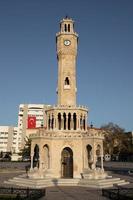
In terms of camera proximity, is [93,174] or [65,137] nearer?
[93,174]

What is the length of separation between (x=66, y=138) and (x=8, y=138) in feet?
422

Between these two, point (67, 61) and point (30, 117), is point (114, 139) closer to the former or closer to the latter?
point (67, 61)

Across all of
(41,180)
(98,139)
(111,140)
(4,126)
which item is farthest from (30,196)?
(4,126)

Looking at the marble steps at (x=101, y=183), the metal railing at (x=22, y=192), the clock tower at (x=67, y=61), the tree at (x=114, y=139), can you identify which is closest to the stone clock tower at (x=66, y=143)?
the clock tower at (x=67, y=61)

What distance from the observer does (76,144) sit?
44.0 metres

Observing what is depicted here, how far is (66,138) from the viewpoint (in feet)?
145

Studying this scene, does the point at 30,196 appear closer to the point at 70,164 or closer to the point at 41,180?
the point at 41,180

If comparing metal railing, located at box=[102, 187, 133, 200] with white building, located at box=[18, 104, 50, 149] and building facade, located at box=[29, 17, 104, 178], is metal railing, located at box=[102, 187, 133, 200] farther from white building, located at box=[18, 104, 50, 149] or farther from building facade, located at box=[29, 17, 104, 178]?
white building, located at box=[18, 104, 50, 149]

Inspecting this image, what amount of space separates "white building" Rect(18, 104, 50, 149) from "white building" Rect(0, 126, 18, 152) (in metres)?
5.22

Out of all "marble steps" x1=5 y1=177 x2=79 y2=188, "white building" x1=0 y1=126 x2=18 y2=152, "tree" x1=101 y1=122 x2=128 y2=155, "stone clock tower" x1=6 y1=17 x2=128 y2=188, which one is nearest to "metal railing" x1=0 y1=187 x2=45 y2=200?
"marble steps" x1=5 y1=177 x2=79 y2=188

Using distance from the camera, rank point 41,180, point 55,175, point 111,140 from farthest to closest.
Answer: point 111,140 < point 55,175 < point 41,180

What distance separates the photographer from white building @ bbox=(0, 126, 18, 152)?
166 m

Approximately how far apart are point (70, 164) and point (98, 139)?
581cm

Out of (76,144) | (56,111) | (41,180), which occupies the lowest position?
(41,180)
